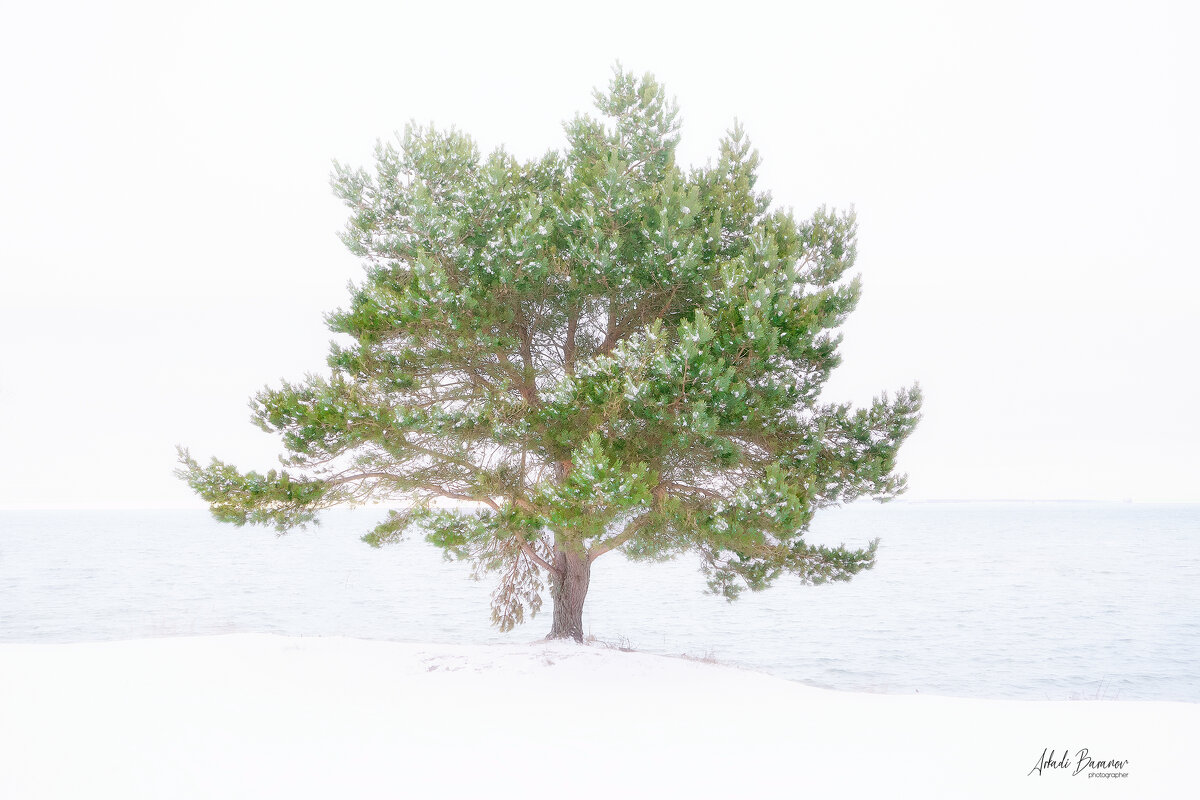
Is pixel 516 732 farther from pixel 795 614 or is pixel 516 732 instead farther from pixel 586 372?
pixel 795 614

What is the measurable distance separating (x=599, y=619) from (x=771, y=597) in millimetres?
13703

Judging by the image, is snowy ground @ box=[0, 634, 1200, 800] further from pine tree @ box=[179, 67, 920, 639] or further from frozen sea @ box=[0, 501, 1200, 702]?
frozen sea @ box=[0, 501, 1200, 702]

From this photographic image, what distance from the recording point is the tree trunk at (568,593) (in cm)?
1296

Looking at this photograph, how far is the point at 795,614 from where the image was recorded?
1362 inches

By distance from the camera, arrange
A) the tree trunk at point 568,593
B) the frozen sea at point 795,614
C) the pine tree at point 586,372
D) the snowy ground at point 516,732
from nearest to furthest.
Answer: the snowy ground at point 516,732 → the pine tree at point 586,372 → the tree trunk at point 568,593 → the frozen sea at point 795,614

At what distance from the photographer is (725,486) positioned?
12.2 m

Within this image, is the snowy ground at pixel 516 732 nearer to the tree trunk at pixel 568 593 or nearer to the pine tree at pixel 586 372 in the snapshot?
the tree trunk at pixel 568 593

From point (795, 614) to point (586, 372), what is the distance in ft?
90.8

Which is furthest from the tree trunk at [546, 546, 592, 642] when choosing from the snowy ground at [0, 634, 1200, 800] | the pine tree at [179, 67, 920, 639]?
the snowy ground at [0, 634, 1200, 800]

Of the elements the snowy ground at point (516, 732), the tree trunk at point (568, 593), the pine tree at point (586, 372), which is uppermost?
the pine tree at point (586, 372)

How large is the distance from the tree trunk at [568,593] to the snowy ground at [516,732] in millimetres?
1138

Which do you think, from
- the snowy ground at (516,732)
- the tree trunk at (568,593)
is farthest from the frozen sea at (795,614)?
the snowy ground at (516,732)

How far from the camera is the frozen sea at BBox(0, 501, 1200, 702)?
23531 mm

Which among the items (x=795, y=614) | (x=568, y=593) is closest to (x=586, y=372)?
(x=568, y=593)
